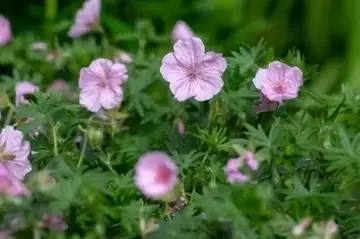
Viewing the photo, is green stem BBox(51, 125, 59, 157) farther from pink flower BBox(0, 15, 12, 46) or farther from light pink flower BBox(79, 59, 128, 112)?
pink flower BBox(0, 15, 12, 46)

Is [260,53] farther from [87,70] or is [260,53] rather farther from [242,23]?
[242,23]

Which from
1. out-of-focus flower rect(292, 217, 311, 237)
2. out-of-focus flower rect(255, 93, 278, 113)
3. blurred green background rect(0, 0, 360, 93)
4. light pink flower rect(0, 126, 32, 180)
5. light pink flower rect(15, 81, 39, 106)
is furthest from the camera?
blurred green background rect(0, 0, 360, 93)

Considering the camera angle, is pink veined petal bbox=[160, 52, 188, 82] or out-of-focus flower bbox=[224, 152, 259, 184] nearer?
out-of-focus flower bbox=[224, 152, 259, 184]

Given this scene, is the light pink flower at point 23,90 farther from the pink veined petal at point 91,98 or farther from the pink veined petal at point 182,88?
the pink veined petal at point 182,88

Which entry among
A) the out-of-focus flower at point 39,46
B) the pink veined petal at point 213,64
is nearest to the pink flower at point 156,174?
the pink veined petal at point 213,64

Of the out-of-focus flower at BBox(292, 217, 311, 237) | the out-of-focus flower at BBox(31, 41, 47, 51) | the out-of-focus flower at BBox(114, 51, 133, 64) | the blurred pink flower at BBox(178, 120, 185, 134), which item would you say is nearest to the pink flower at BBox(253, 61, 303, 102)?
the blurred pink flower at BBox(178, 120, 185, 134)

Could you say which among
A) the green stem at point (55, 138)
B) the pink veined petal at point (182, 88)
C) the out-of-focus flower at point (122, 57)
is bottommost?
the out-of-focus flower at point (122, 57)

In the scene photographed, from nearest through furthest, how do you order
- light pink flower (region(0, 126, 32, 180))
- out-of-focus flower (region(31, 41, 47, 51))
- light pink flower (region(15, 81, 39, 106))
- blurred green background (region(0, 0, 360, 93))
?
1. light pink flower (region(0, 126, 32, 180))
2. light pink flower (region(15, 81, 39, 106))
3. out-of-focus flower (region(31, 41, 47, 51))
4. blurred green background (region(0, 0, 360, 93))

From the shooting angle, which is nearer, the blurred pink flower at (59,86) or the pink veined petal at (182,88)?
the pink veined petal at (182,88)
